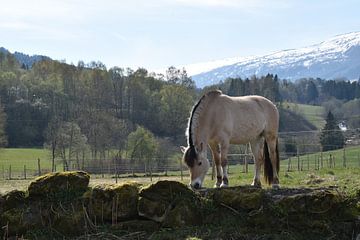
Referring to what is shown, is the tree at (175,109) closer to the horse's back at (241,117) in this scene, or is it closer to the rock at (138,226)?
the horse's back at (241,117)

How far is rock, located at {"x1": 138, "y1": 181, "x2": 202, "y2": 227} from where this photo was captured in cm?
922

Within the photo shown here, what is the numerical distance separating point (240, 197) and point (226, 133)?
2668 mm

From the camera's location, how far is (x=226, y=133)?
11633 millimetres

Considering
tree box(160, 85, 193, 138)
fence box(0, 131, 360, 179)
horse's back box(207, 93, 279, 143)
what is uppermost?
tree box(160, 85, 193, 138)

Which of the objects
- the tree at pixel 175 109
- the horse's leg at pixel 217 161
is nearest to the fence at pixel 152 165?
the tree at pixel 175 109

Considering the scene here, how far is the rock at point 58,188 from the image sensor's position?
976 centimetres

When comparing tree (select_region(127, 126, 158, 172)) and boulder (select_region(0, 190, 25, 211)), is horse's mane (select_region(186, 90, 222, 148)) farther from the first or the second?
tree (select_region(127, 126, 158, 172))

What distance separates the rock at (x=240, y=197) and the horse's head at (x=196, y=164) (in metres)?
1.26

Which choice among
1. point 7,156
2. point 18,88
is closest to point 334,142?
point 7,156

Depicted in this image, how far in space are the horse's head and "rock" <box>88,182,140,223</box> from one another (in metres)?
1.58

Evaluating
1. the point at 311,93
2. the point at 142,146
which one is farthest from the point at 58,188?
the point at 311,93

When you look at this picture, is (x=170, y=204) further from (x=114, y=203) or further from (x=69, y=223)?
(x=69, y=223)

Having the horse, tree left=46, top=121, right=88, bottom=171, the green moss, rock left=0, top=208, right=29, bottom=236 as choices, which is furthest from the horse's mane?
tree left=46, top=121, right=88, bottom=171

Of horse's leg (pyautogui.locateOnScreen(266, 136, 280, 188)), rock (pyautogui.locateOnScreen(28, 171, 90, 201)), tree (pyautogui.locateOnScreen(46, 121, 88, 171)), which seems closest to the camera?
rock (pyautogui.locateOnScreen(28, 171, 90, 201))
